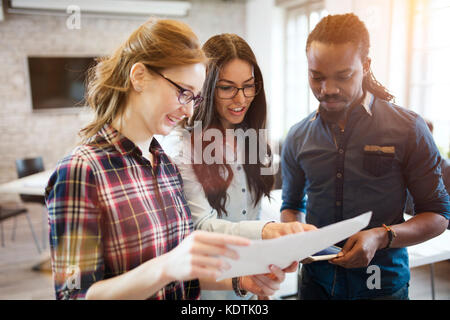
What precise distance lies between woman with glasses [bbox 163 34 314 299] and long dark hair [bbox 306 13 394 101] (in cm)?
14

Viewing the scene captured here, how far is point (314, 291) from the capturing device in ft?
2.76

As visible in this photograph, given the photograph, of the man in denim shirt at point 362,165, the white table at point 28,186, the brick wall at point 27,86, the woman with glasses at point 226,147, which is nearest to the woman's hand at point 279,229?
the woman with glasses at point 226,147

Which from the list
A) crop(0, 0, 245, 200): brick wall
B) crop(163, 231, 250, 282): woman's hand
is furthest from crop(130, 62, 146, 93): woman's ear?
crop(0, 0, 245, 200): brick wall

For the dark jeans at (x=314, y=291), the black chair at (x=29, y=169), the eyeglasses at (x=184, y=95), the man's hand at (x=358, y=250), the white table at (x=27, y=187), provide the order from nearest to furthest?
the eyeglasses at (x=184, y=95), the man's hand at (x=358, y=250), the dark jeans at (x=314, y=291), the white table at (x=27, y=187), the black chair at (x=29, y=169)

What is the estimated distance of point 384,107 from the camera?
0.74 m

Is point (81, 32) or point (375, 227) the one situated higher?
point (81, 32)

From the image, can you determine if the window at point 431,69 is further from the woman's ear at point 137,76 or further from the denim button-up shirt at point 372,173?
the woman's ear at point 137,76

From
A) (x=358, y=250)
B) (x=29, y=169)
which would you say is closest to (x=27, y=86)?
(x=29, y=169)

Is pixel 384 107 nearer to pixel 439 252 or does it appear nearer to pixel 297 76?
pixel 297 76

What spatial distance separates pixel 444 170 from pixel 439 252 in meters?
0.20

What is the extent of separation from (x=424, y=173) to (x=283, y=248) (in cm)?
40

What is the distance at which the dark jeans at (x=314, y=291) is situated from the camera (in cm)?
78

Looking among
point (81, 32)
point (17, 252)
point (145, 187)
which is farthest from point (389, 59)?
point (81, 32)

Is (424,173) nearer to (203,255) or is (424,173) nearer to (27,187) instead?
(203,255)
